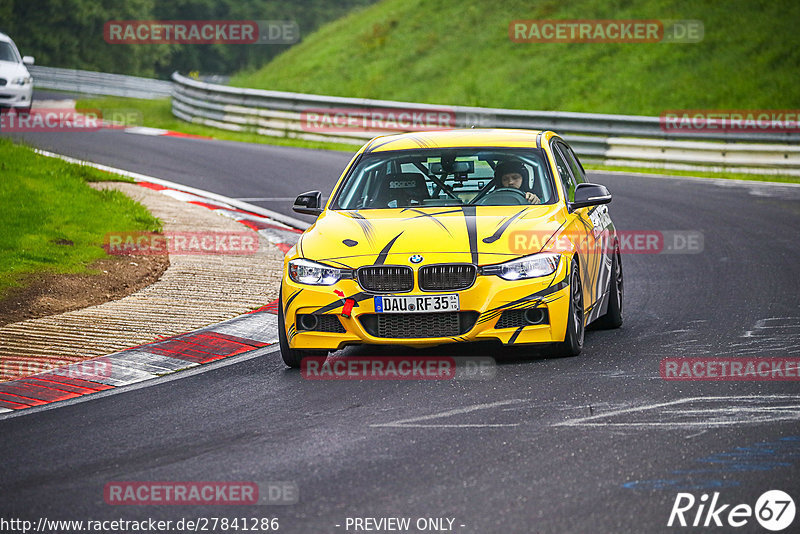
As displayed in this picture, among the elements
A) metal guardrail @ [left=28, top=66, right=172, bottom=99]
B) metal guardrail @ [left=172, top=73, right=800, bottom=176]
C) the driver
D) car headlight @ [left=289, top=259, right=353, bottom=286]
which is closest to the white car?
metal guardrail @ [left=172, top=73, right=800, bottom=176]

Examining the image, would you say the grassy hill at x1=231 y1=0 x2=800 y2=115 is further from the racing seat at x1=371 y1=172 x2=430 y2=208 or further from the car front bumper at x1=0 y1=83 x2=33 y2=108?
the racing seat at x1=371 y1=172 x2=430 y2=208

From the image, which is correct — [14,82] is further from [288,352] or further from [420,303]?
[420,303]

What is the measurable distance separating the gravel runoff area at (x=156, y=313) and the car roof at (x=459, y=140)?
1.94 metres

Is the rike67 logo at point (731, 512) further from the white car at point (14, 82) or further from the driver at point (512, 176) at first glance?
the white car at point (14, 82)

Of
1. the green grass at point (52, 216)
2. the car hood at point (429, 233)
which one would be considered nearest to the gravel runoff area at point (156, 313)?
the green grass at point (52, 216)

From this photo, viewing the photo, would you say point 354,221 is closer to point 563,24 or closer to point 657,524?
point 657,524

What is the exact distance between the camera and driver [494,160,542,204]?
375 inches

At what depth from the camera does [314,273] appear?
8.55m

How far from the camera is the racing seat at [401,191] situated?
9.48 meters

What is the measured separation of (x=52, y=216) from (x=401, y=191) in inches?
239

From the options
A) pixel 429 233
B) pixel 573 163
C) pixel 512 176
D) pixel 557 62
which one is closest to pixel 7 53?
pixel 557 62

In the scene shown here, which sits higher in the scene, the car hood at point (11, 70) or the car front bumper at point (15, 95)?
the car hood at point (11, 70)

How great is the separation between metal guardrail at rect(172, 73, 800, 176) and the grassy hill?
4.74 metres

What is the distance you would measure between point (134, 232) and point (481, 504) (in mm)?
9553
